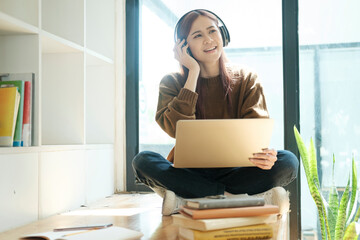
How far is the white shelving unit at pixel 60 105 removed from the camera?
6.73 feet

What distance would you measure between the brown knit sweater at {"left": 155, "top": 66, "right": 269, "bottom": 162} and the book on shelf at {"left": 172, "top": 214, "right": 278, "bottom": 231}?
785mm

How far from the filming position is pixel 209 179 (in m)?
2.15

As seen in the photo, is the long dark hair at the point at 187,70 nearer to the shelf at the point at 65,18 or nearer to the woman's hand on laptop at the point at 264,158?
the woman's hand on laptop at the point at 264,158

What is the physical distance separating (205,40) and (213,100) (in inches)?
11.3

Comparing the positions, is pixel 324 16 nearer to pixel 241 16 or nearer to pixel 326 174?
pixel 241 16

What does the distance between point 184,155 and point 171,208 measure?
297 mm

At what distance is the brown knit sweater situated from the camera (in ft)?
7.06

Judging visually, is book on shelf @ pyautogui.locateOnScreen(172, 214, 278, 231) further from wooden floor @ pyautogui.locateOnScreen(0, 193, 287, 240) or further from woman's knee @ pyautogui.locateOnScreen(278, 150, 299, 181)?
→ woman's knee @ pyautogui.locateOnScreen(278, 150, 299, 181)

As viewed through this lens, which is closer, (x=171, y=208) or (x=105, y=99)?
(x=171, y=208)

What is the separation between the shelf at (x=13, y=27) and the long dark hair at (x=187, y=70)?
69 centimetres

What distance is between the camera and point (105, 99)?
3.12m

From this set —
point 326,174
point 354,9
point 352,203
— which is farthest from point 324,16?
point 352,203

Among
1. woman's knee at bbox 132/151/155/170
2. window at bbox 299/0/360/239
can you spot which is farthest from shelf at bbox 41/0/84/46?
window at bbox 299/0/360/239

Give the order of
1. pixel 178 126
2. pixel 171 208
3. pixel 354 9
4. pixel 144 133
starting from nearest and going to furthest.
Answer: pixel 178 126
pixel 171 208
pixel 354 9
pixel 144 133
